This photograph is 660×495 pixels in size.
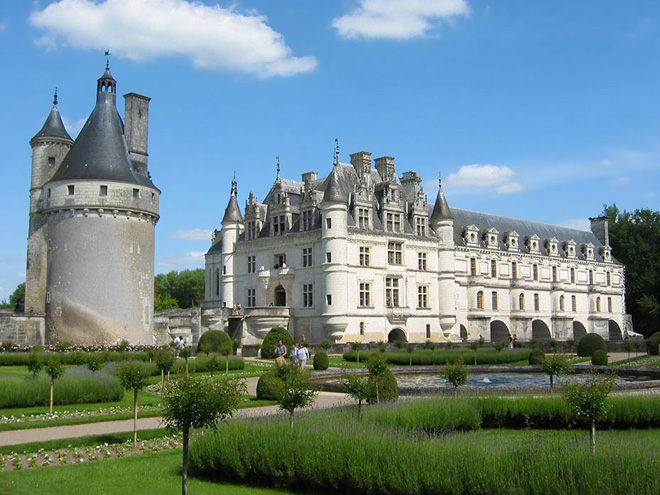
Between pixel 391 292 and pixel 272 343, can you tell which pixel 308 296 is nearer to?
pixel 391 292

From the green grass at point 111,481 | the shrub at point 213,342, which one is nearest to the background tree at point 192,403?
the green grass at point 111,481

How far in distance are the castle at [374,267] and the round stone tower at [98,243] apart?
794 cm

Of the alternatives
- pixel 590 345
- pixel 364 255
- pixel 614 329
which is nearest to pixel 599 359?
pixel 590 345

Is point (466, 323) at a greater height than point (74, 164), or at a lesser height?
lesser

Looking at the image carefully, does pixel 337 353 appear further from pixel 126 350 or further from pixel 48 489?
pixel 48 489

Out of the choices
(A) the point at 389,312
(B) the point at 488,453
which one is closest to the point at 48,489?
(B) the point at 488,453

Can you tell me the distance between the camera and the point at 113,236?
3700cm

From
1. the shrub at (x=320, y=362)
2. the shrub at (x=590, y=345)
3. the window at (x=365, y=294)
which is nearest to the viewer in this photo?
the shrub at (x=320, y=362)

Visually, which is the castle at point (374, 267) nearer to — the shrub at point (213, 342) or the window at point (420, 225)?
the window at point (420, 225)

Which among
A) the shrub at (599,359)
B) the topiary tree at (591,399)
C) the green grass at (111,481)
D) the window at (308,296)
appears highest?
the window at (308,296)

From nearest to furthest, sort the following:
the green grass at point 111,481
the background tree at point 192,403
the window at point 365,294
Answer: the background tree at point 192,403 < the green grass at point 111,481 < the window at point 365,294

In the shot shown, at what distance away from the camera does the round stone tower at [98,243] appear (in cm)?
3619

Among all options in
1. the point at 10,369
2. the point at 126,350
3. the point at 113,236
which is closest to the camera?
the point at 10,369

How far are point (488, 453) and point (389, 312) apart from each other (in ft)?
124
